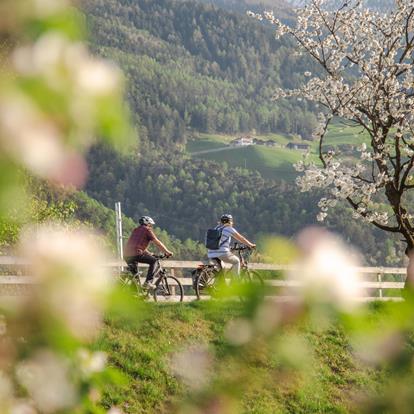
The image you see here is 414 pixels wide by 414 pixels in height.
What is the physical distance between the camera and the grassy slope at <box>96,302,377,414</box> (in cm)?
1064

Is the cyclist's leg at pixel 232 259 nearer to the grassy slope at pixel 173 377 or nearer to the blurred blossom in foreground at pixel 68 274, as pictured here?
the grassy slope at pixel 173 377

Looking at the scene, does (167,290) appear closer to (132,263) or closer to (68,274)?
(132,263)

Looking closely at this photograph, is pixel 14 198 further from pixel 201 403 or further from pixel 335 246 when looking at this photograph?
pixel 201 403

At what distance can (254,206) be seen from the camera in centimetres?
14875

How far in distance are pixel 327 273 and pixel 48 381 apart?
18.5 inches

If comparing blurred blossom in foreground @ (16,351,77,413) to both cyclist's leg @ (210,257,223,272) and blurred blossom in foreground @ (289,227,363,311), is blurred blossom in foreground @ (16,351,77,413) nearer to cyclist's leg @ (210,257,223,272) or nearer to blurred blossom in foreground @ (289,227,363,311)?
blurred blossom in foreground @ (289,227,363,311)

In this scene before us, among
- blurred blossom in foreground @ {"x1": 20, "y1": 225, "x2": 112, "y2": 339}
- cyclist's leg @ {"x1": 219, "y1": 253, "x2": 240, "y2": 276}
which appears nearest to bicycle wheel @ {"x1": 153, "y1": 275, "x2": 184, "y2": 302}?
cyclist's leg @ {"x1": 219, "y1": 253, "x2": 240, "y2": 276}

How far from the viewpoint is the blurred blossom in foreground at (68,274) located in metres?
1.06

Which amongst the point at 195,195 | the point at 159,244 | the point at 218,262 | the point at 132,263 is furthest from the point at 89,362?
the point at 195,195

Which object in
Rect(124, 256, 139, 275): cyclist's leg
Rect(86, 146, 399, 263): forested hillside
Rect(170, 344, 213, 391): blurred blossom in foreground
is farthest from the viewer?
Rect(86, 146, 399, 263): forested hillside

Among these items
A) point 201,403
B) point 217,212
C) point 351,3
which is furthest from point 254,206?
point 201,403

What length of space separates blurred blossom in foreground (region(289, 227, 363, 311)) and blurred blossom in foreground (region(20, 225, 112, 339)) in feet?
1.05

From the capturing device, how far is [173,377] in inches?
439

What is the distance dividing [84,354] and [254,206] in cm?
14762
